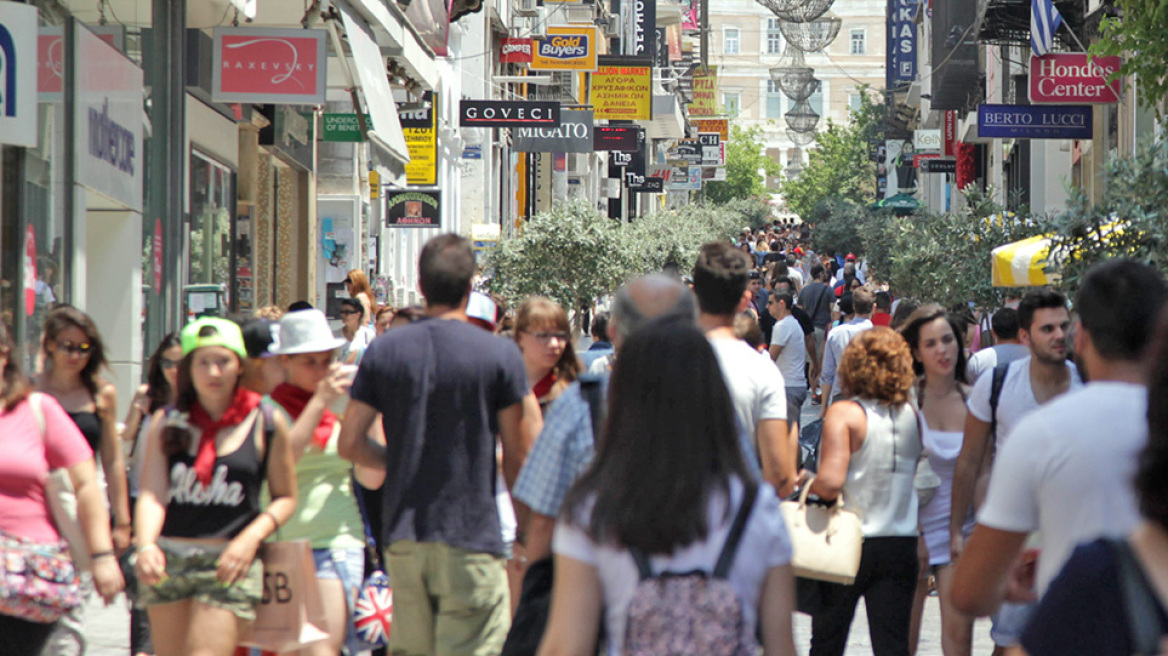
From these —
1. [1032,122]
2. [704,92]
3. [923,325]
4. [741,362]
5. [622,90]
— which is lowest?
[741,362]

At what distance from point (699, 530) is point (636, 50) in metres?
56.8

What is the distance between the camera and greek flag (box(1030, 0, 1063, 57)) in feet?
60.7

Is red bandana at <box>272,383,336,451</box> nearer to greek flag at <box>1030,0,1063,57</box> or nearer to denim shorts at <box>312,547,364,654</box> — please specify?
denim shorts at <box>312,547,364,654</box>

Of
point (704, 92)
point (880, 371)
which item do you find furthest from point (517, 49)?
point (704, 92)

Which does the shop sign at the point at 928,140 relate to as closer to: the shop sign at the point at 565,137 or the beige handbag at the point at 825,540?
the shop sign at the point at 565,137

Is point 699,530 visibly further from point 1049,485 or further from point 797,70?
point 797,70

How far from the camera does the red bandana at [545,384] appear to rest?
6.48 m

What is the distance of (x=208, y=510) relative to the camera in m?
5.12

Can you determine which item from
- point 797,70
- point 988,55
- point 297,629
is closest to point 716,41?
point 797,70

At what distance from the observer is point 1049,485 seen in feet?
9.48

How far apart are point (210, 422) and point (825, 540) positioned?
2.16 metres

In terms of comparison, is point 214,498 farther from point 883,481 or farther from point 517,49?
point 517,49

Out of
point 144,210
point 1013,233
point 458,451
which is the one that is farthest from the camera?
point 1013,233

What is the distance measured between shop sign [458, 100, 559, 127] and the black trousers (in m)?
19.4
